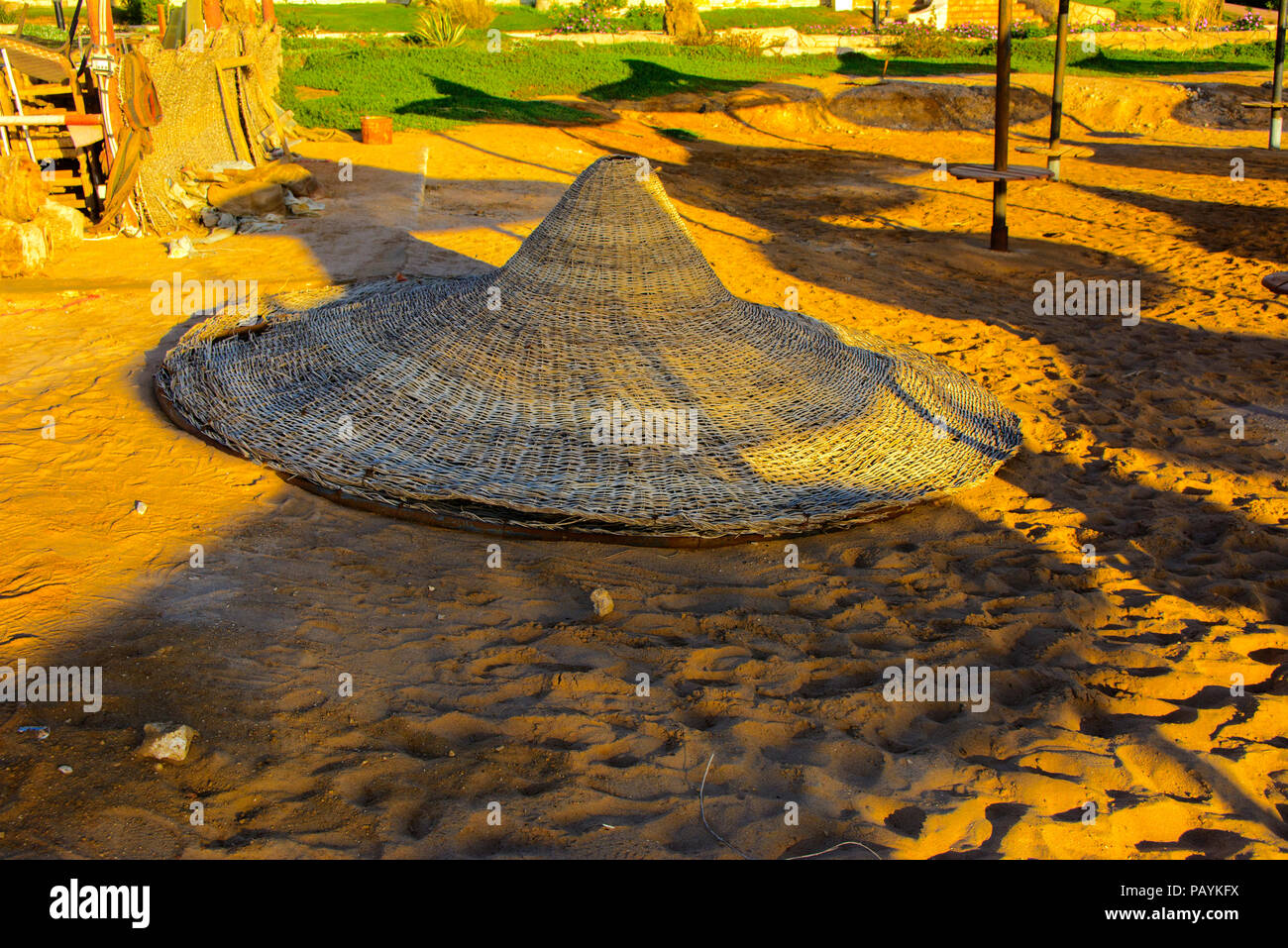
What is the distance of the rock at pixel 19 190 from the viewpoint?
260 inches

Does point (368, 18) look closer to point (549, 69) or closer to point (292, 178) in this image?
point (549, 69)

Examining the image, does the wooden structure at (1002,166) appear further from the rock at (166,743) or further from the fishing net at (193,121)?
the rock at (166,743)

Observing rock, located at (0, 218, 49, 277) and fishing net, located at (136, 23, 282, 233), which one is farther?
fishing net, located at (136, 23, 282, 233)

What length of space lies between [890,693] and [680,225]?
2773 mm

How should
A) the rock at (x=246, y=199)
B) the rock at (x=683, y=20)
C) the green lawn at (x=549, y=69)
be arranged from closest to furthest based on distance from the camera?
the rock at (x=246, y=199) < the green lawn at (x=549, y=69) < the rock at (x=683, y=20)

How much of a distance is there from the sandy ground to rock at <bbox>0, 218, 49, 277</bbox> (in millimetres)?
609

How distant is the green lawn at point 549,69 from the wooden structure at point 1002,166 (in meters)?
7.82

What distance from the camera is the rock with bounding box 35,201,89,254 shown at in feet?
22.6

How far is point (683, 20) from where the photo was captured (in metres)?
22.2
